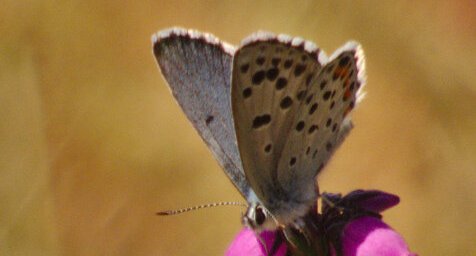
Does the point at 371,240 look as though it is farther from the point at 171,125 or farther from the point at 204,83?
the point at 171,125

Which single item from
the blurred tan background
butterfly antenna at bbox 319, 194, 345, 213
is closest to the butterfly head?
butterfly antenna at bbox 319, 194, 345, 213

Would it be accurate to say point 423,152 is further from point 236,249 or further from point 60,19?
point 236,249

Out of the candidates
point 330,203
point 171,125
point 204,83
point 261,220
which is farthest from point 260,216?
point 171,125

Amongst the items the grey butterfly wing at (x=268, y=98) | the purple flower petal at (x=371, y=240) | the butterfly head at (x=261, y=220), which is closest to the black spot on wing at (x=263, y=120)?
the grey butterfly wing at (x=268, y=98)

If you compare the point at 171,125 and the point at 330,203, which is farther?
the point at 171,125

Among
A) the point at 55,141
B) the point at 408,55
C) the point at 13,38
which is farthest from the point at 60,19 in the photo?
the point at 408,55

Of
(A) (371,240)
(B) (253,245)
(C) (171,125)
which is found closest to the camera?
(A) (371,240)

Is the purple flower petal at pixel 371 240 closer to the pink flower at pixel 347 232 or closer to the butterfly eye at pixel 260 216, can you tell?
the pink flower at pixel 347 232

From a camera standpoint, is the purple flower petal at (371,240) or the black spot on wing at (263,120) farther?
the black spot on wing at (263,120)
